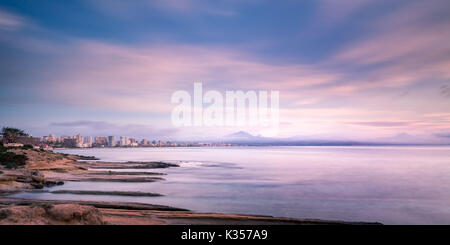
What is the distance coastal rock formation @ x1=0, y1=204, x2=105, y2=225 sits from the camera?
8.68 metres

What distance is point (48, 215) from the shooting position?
920 centimetres

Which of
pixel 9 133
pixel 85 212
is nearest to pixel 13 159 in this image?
pixel 85 212

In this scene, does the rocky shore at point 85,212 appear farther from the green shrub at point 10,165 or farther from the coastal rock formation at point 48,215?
the green shrub at point 10,165

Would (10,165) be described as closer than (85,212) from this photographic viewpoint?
No

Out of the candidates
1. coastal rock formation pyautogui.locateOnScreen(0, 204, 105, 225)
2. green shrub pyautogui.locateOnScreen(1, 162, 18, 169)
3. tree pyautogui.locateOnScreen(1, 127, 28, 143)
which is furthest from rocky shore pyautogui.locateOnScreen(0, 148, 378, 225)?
tree pyautogui.locateOnScreen(1, 127, 28, 143)

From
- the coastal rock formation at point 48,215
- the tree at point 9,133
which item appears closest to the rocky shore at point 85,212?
the coastal rock formation at point 48,215

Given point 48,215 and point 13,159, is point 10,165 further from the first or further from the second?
point 48,215

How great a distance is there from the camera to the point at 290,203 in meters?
21.0

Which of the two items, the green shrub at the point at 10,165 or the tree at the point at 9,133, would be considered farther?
the tree at the point at 9,133

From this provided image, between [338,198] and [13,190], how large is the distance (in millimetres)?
26630

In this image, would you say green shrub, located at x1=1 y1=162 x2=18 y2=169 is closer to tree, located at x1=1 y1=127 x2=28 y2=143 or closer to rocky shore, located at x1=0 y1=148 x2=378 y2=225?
rocky shore, located at x1=0 y1=148 x2=378 y2=225

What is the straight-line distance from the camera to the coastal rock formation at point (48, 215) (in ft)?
28.5
